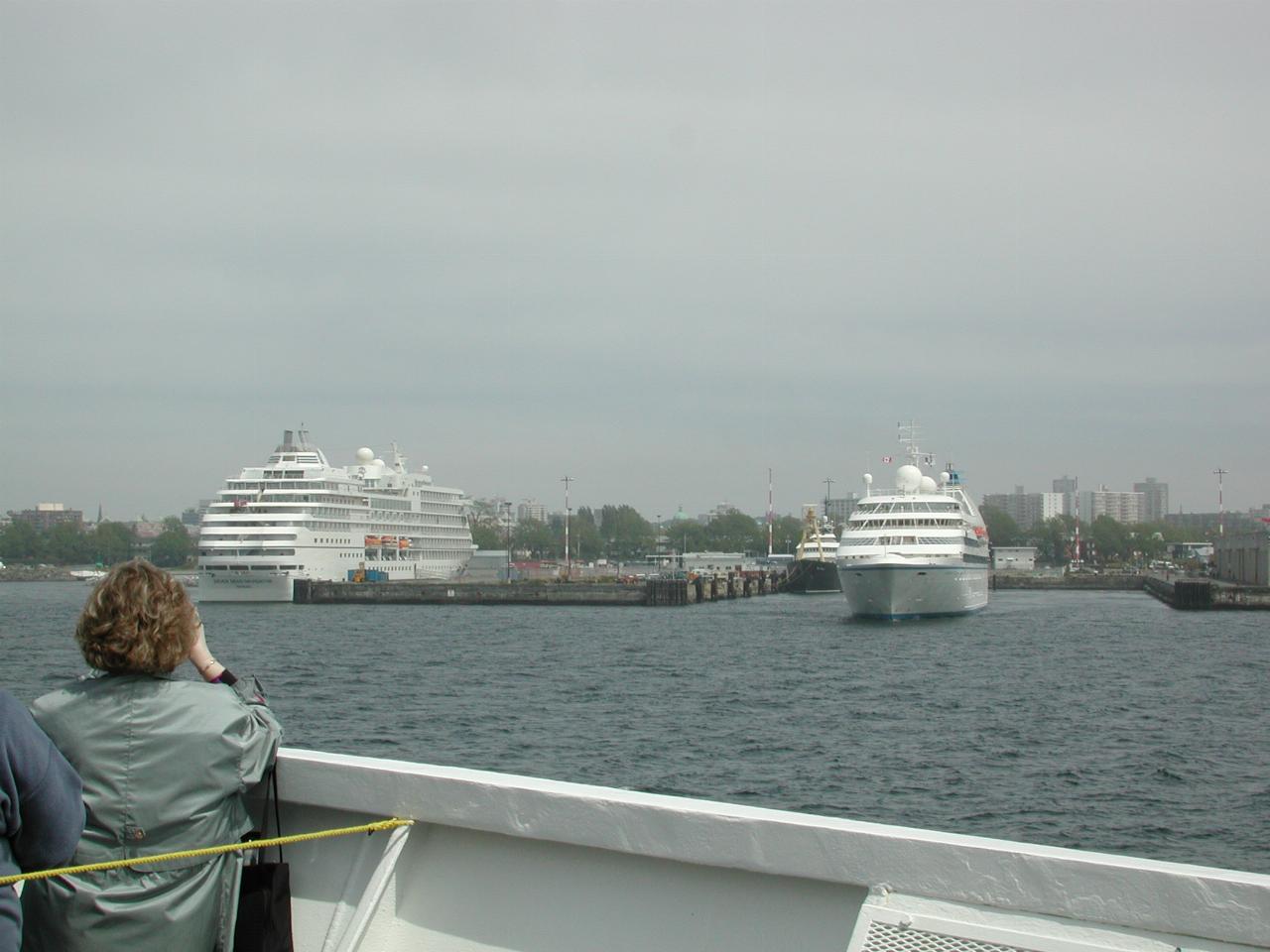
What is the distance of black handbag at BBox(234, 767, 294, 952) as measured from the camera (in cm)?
273

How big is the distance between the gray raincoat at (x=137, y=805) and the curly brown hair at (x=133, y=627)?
0.15ft

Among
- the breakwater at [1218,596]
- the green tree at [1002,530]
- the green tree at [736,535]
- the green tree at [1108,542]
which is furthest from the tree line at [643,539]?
the breakwater at [1218,596]

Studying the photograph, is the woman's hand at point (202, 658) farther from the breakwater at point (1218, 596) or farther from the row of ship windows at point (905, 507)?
the breakwater at point (1218, 596)

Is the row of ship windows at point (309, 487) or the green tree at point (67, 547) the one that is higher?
the row of ship windows at point (309, 487)

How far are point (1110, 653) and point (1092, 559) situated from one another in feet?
467

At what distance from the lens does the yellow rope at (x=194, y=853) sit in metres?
2.37

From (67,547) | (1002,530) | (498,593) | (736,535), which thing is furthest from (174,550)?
(1002,530)

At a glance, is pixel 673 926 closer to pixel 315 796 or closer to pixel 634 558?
pixel 315 796

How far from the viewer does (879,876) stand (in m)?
2.44

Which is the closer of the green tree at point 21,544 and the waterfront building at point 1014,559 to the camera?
the waterfront building at point 1014,559

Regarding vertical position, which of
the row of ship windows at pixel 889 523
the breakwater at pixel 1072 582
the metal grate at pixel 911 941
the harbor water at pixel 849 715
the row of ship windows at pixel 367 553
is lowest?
the breakwater at pixel 1072 582

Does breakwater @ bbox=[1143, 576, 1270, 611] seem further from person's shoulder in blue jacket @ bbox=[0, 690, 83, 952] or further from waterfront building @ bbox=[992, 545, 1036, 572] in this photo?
waterfront building @ bbox=[992, 545, 1036, 572]

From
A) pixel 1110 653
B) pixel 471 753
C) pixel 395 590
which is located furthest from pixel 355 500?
pixel 471 753

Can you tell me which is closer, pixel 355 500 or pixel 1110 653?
pixel 1110 653
